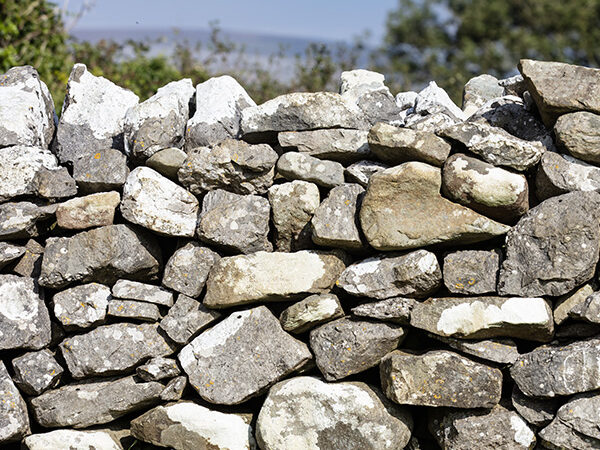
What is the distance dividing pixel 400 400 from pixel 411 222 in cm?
104

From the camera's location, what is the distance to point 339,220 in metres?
4.09

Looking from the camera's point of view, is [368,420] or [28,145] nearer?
[368,420]

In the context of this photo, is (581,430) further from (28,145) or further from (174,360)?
(28,145)

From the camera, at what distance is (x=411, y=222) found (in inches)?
155

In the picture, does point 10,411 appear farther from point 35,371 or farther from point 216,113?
point 216,113

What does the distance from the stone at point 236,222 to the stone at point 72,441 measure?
1505 mm

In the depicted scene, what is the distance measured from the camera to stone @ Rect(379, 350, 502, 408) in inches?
150

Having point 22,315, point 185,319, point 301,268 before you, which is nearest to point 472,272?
point 301,268

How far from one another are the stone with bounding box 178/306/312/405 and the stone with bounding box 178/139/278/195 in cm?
Answer: 83

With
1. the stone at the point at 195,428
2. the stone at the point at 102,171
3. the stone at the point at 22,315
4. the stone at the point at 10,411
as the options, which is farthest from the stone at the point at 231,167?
the stone at the point at 10,411

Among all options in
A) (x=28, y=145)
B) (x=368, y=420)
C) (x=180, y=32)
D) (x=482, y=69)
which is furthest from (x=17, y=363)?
(x=482, y=69)

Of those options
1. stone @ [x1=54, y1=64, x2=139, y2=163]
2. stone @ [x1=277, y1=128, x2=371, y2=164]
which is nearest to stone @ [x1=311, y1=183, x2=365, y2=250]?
stone @ [x1=277, y1=128, x2=371, y2=164]

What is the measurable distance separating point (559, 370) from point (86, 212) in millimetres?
3052

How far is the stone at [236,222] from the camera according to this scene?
167 inches
